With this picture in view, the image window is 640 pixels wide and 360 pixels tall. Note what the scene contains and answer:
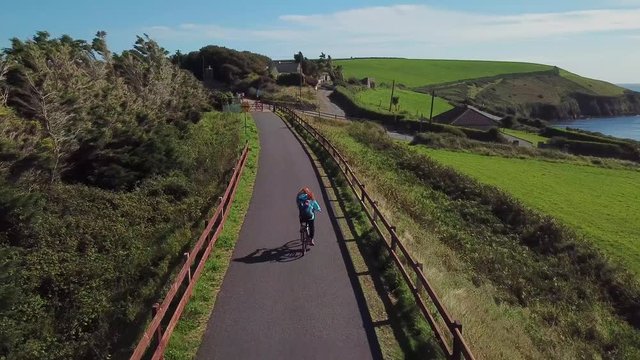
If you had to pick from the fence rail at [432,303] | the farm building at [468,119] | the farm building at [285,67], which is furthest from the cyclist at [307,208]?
the farm building at [285,67]

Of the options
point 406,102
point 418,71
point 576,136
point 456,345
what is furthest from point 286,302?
point 418,71

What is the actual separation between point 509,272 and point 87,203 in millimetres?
18051

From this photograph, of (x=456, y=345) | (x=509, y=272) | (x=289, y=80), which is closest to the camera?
(x=456, y=345)

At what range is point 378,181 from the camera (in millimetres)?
27812

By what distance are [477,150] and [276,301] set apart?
44.4 metres

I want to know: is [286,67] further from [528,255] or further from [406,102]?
[528,255]

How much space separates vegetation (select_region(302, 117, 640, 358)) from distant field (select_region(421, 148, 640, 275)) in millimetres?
2390

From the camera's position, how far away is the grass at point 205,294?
8805 mm

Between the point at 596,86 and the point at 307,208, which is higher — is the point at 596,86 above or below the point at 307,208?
above

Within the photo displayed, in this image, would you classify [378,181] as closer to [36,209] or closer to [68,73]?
[36,209]

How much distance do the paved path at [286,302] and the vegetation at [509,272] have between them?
2.21m

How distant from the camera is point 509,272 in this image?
1973 cm

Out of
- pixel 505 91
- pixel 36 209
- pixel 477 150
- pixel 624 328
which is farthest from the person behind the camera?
pixel 505 91

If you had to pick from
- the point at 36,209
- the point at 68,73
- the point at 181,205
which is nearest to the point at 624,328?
the point at 181,205
